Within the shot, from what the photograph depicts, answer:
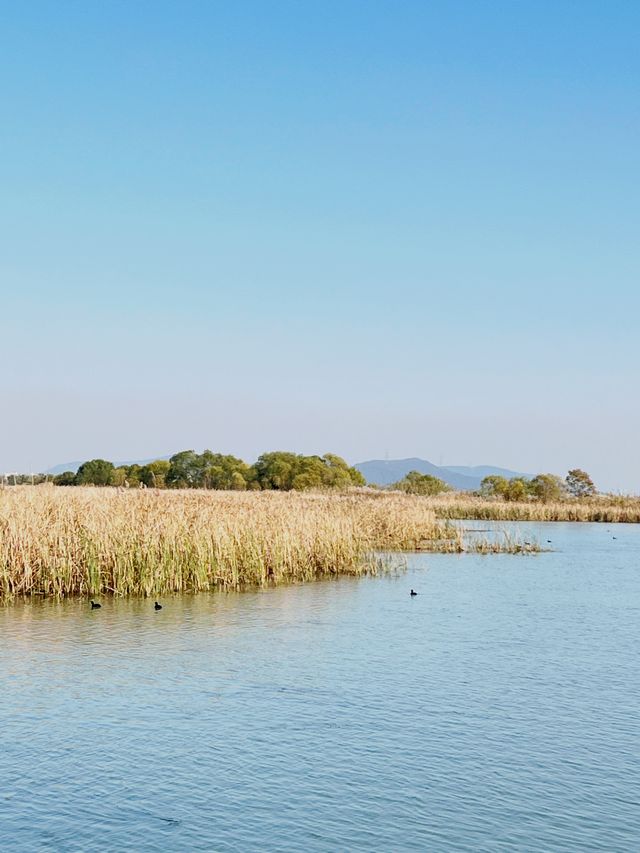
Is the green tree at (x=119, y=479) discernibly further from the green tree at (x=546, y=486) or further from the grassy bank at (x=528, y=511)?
the green tree at (x=546, y=486)

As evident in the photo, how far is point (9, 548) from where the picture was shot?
15562 mm

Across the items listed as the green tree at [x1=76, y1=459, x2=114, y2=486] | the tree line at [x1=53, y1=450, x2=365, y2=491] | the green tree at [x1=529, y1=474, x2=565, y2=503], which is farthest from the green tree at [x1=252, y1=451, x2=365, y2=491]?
the green tree at [x1=529, y1=474, x2=565, y2=503]

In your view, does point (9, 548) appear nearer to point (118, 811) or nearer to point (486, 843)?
point (118, 811)

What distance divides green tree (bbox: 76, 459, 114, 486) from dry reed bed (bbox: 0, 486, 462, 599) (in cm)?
3653

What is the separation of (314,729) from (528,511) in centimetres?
4142

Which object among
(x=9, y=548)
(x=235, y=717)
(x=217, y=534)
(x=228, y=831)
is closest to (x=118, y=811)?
(x=228, y=831)

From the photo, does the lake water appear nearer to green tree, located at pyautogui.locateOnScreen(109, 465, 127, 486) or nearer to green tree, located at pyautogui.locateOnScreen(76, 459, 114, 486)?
green tree, located at pyautogui.locateOnScreen(109, 465, 127, 486)

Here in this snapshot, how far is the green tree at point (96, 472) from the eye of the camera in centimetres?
5725

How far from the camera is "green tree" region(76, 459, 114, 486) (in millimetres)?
57250

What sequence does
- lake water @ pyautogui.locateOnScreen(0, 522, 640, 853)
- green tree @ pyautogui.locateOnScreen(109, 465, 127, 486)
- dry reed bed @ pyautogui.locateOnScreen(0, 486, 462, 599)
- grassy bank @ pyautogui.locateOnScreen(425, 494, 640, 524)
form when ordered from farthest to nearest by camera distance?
grassy bank @ pyautogui.locateOnScreen(425, 494, 640, 524), green tree @ pyautogui.locateOnScreen(109, 465, 127, 486), dry reed bed @ pyautogui.locateOnScreen(0, 486, 462, 599), lake water @ pyautogui.locateOnScreen(0, 522, 640, 853)

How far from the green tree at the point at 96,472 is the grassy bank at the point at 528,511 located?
20.9 m

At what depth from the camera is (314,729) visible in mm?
8430

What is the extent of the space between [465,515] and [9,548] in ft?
110

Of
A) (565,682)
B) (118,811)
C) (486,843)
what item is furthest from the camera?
(565,682)
